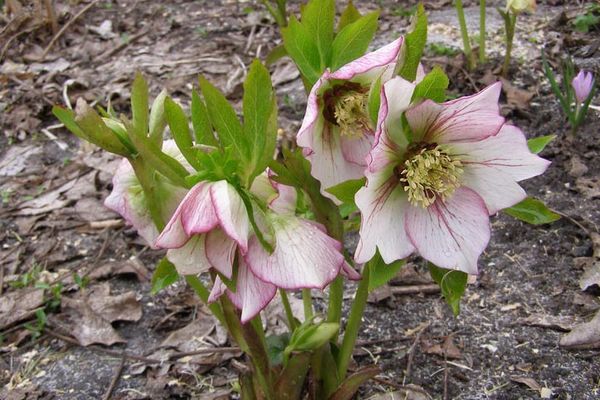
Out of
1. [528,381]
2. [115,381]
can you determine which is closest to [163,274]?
[115,381]

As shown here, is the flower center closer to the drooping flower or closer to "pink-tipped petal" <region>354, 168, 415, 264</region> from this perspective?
"pink-tipped petal" <region>354, 168, 415, 264</region>

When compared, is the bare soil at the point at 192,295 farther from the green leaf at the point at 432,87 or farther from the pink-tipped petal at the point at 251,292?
the green leaf at the point at 432,87

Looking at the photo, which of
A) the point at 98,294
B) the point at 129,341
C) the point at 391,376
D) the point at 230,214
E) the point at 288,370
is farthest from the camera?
the point at 98,294

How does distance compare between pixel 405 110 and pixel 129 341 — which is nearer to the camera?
pixel 405 110

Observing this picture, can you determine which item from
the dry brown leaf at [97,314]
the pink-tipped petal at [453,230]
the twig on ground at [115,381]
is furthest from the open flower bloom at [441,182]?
the dry brown leaf at [97,314]

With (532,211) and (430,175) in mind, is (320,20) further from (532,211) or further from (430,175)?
(532,211)

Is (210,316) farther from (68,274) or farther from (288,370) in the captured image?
(288,370)

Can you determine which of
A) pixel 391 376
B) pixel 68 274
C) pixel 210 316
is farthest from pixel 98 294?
pixel 391 376
